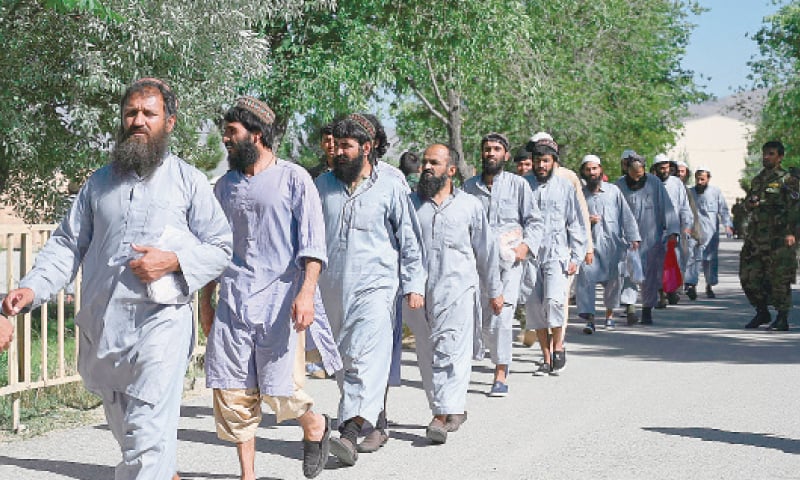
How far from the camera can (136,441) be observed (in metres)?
5.35

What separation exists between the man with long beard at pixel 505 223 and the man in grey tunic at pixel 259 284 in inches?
145

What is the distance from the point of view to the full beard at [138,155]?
5.46 meters

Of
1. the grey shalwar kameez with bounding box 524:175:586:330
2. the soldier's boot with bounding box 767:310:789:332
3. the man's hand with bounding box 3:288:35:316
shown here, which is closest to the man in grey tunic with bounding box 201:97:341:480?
the man's hand with bounding box 3:288:35:316

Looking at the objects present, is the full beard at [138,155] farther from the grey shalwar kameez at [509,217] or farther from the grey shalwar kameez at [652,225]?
the grey shalwar kameez at [652,225]

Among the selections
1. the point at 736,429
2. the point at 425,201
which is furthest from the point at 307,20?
the point at 736,429

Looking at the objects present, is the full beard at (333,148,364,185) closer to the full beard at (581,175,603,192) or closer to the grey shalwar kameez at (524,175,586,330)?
the grey shalwar kameez at (524,175,586,330)

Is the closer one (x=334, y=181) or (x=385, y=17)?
(x=334, y=181)

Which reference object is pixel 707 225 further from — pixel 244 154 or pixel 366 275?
pixel 244 154

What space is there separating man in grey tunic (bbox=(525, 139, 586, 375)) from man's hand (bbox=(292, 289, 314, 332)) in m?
5.22

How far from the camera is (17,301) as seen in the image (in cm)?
501

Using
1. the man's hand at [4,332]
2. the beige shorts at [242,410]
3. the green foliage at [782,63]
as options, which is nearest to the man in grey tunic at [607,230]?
the beige shorts at [242,410]

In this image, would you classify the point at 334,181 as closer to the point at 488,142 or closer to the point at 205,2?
the point at 488,142

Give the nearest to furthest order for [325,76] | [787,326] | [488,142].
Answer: [488,142], [787,326], [325,76]

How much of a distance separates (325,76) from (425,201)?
1016cm
